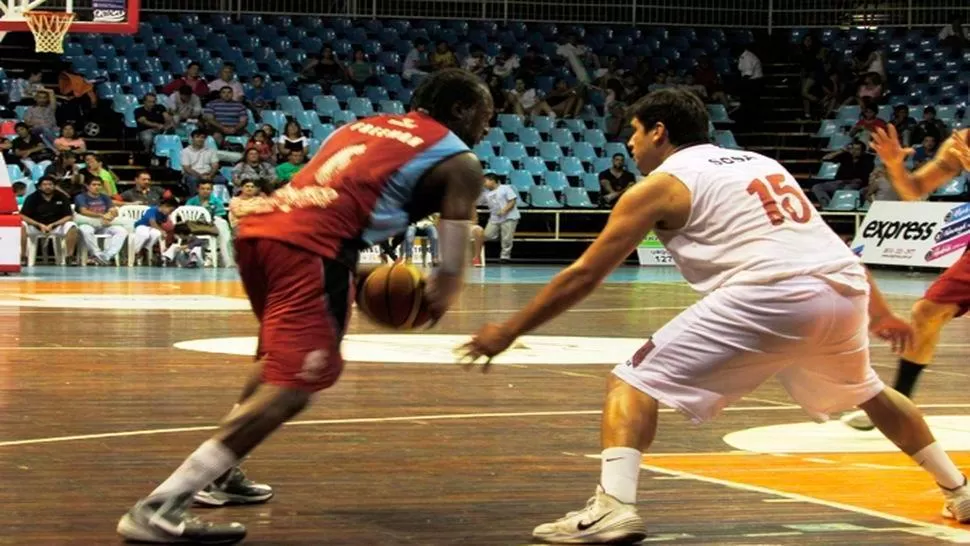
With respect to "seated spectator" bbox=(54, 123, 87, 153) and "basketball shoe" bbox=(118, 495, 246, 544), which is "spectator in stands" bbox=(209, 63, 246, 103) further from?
"basketball shoe" bbox=(118, 495, 246, 544)

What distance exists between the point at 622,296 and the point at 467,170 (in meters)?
14.5

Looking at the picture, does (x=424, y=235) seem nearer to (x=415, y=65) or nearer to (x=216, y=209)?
(x=216, y=209)

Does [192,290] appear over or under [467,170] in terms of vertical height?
under

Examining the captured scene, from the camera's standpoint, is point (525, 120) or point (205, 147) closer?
point (205, 147)

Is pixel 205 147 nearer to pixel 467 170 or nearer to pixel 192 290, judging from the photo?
pixel 192 290

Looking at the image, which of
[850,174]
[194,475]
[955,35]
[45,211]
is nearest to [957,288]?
[194,475]

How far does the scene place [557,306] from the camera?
217 inches

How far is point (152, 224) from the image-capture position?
24922 mm

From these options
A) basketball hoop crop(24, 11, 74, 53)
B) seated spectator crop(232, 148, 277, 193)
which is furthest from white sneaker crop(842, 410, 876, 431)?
seated spectator crop(232, 148, 277, 193)

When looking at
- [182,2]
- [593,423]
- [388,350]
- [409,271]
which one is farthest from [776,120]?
[409,271]

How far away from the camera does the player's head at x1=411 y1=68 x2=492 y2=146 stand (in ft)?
19.5

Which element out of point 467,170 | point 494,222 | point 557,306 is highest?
point 467,170

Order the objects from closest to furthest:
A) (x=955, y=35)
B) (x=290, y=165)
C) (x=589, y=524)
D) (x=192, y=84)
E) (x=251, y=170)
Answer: (x=589, y=524) < (x=290, y=165) < (x=251, y=170) < (x=192, y=84) < (x=955, y=35)

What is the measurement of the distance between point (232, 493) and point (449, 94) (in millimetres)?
1591
